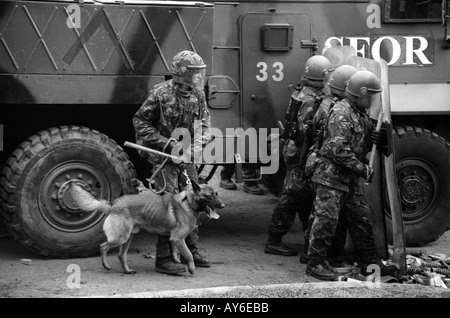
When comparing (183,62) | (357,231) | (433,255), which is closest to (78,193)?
(183,62)

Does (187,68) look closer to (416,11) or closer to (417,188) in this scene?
(416,11)

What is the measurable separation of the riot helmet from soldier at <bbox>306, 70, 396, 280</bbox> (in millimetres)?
162

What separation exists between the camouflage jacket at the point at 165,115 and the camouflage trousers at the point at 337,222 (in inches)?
44.5

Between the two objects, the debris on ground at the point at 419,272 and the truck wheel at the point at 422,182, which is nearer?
the debris on ground at the point at 419,272

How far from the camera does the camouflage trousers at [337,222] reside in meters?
7.72

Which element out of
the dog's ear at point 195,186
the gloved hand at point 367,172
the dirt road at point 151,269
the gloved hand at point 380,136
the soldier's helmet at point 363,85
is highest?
the soldier's helmet at point 363,85

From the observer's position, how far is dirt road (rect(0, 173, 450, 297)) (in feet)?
24.5

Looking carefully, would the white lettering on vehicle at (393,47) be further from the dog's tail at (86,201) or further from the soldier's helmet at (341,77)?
the dog's tail at (86,201)

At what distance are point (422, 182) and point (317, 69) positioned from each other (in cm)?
156

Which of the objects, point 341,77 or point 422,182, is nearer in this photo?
point 341,77

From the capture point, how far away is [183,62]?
7883 millimetres

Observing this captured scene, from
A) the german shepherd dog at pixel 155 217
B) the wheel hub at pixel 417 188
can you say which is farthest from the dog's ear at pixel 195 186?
the wheel hub at pixel 417 188

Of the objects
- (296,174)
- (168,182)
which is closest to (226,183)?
(296,174)

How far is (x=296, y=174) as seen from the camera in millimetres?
8477
